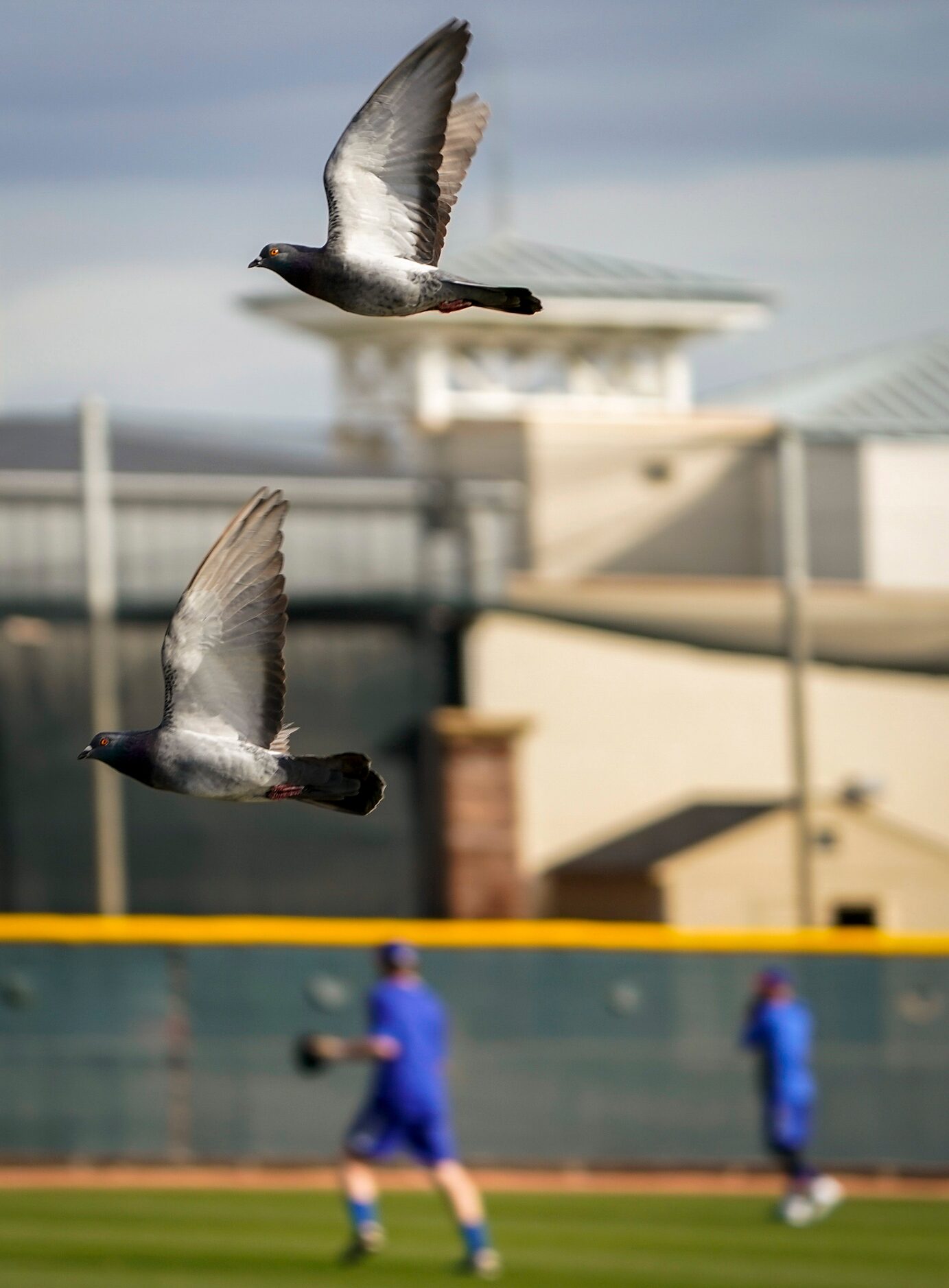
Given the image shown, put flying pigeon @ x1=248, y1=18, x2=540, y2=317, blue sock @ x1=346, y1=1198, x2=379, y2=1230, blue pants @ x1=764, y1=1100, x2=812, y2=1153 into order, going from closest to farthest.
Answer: flying pigeon @ x1=248, y1=18, x2=540, y2=317
blue sock @ x1=346, y1=1198, x2=379, y2=1230
blue pants @ x1=764, y1=1100, x2=812, y2=1153

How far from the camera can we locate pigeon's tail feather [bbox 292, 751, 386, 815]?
79.9 inches

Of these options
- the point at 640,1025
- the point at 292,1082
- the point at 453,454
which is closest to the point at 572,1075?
the point at 640,1025

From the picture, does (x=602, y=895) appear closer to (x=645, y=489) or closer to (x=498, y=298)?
(x=645, y=489)

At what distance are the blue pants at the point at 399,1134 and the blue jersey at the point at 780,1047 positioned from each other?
295 cm

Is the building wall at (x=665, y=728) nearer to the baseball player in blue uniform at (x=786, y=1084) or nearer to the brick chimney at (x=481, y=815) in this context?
the brick chimney at (x=481, y=815)

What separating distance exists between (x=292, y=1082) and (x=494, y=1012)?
1577 millimetres

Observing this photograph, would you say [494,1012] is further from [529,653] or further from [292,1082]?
[529,653]

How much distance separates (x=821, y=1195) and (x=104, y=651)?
14008mm

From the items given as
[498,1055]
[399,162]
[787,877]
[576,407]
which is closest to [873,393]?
[576,407]

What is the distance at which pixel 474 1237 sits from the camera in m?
13.5

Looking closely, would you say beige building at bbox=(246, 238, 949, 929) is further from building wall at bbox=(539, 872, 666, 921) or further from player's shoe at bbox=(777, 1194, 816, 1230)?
player's shoe at bbox=(777, 1194, 816, 1230)

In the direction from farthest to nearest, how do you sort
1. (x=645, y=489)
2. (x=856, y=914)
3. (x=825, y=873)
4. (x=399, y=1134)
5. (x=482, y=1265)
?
→ (x=645, y=489) → (x=856, y=914) → (x=825, y=873) → (x=482, y=1265) → (x=399, y=1134)

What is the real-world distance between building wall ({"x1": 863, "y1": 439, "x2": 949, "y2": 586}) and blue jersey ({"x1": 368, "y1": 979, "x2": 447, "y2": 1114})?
60.6 ft

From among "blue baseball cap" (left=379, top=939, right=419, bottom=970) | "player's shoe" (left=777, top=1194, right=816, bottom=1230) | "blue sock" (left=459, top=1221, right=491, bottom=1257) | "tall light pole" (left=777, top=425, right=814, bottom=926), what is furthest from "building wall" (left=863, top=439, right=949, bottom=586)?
"blue baseball cap" (left=379, top=939, right=419, bottom=970)
